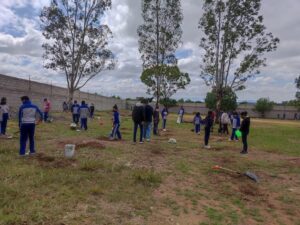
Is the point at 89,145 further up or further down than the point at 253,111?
further down

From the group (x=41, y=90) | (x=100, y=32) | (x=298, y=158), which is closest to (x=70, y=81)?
(x=41, y=90)

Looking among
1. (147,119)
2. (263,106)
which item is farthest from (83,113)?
(263,106)

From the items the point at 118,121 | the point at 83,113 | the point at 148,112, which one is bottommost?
the point at 118,121

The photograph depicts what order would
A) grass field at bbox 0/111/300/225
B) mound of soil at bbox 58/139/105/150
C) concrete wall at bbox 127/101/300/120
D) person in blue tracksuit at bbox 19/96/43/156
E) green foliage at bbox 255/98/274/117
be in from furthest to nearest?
1. green foliage at bbox 255/98/274/117
2. concrete wall at bbox 127/101/300/120
3. mound of soil at bbox 58/139/105/150
4. person in blue tracksuit at bbox 19/96/43/156
5. grass field at bbox 0/111/300/225

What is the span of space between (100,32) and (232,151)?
70.4ft

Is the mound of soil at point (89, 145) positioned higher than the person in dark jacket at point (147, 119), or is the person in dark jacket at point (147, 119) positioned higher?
the person in dark jacket at point (147, 119)

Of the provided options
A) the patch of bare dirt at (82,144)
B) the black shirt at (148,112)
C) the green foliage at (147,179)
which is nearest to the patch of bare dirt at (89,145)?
the patch of bare dirt at (82,144)

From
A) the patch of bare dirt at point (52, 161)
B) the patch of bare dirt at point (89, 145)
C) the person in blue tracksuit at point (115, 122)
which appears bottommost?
the patch of bare dirt at point (52, 161)

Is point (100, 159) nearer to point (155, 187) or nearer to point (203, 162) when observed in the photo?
point (155, 187)

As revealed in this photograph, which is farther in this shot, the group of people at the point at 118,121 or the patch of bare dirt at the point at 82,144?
the patch of bare dirt at the point at 82,144

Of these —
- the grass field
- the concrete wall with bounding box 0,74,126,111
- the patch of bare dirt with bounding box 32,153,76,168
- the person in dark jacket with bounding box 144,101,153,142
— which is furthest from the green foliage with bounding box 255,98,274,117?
the patch of bare dirt with bounding box 32,153,76,168

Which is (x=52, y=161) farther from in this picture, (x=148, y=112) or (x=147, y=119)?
(x=147, y=119)

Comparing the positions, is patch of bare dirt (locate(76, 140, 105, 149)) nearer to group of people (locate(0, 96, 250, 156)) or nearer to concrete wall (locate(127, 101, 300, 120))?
group of people (locate(0, 96, 250, 156))

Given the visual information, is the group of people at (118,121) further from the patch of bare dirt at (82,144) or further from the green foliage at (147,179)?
the green foliage at (147,179)
